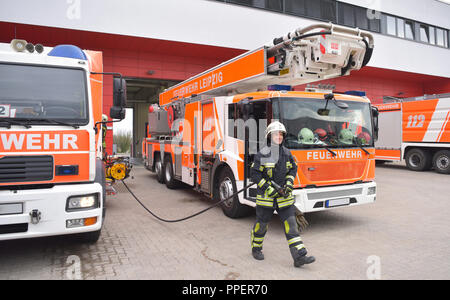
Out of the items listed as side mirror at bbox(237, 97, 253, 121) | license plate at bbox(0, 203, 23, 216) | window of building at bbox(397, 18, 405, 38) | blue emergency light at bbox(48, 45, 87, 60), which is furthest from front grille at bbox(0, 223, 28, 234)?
window of building at bbox(397, 18, 405, 38)

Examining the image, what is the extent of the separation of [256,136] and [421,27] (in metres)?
22.9

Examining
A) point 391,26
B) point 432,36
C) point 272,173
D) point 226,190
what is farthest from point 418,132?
point 432,36

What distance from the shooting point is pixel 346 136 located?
18.6 feet

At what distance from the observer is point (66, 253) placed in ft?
14.5

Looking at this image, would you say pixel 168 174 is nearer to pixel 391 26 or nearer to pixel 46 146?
pixel 46 146

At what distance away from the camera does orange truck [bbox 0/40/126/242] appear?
3.69 metres

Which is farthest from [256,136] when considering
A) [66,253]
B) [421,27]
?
[421,27]

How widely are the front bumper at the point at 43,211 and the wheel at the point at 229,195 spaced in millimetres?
2785

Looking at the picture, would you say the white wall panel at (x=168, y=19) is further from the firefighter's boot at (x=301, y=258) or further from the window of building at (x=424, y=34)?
the firefighter's boot at (x=301, y=258)

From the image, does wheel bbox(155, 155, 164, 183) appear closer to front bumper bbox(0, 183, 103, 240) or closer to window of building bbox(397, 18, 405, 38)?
front bumper bbox(0, 183, 103, 240)

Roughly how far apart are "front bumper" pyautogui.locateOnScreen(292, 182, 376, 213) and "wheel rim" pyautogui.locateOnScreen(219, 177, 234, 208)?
56.5 inches

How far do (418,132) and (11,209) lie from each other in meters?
14.6
